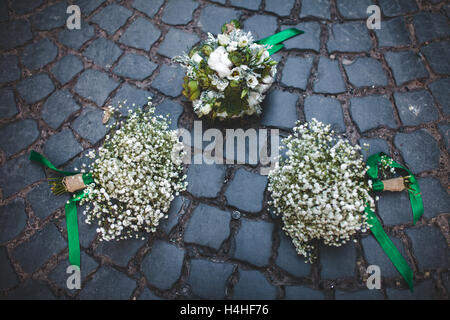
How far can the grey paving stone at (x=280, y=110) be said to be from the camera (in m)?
3.03

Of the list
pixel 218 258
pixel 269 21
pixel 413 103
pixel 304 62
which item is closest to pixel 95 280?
pixel 218 258

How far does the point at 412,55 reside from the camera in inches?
127

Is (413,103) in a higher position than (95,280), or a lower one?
higher

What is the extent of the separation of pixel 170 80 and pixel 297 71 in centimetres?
133

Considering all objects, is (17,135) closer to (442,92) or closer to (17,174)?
(17,174)

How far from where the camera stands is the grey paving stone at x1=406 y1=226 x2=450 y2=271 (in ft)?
8.54

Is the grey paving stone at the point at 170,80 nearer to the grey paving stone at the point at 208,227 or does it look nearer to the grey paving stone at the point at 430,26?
the grey paving stone at the point at 208,227

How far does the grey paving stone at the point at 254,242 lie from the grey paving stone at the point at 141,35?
2157 millimetres

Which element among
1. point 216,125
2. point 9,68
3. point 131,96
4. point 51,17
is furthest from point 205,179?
point 51,17

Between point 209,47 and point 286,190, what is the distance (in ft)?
4.46

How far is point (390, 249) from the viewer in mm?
2600

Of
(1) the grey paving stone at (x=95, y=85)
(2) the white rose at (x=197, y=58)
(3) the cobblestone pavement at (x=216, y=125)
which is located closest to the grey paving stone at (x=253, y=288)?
(3) the cobblestone pavement at (x=216, y=125)

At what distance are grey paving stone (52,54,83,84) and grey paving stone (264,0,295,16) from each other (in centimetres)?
215

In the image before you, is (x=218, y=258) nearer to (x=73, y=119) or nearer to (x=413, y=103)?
(x=73, y=119)
